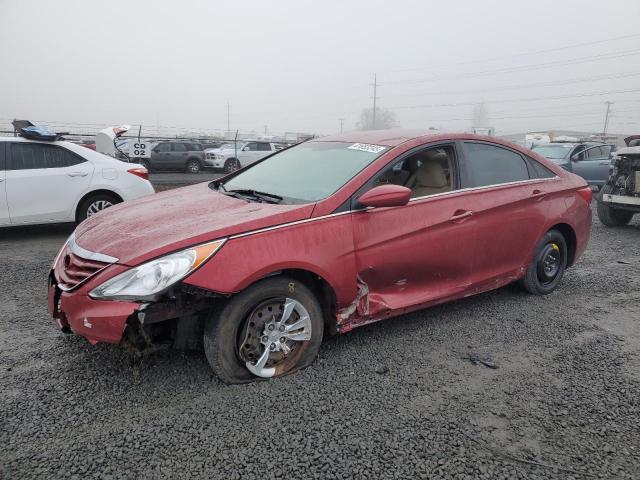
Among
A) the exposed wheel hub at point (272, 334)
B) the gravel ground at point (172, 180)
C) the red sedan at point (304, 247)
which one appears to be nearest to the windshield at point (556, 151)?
the gravel ground at point (172, 180)

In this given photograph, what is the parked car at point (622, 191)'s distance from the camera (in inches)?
319

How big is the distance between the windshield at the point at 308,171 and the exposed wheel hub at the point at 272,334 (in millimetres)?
738

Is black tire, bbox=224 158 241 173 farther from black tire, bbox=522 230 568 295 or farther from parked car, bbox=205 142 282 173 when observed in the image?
black tire, bbox=522 230 568 295

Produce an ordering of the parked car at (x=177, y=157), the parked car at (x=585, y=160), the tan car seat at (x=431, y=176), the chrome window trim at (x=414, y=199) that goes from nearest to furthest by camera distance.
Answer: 1. the chrome window trim at (x=414, y=199)
2. the tan car seat at (x=431, y=176)
3. the parked car at (x=585, y=160)
4. the parked car at (x=177, y=157)

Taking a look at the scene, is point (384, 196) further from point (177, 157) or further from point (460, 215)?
point (177, 157)

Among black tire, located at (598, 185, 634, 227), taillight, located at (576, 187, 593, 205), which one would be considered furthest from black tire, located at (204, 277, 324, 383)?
black tire, located at (598, 185, 634, 227)

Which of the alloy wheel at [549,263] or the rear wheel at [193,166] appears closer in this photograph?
the alloy wheel at [549,263]

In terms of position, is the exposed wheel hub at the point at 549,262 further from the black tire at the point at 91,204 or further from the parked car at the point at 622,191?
the black tire at the point at 91,204

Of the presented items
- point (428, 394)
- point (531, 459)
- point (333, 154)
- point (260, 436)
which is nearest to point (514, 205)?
point (333, 154)

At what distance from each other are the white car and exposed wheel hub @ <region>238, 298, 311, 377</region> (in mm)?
4996

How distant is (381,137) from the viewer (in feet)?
12.8

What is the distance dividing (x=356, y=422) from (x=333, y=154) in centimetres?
204

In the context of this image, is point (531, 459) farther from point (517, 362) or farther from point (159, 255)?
point (159, 255)

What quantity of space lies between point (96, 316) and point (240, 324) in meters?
0.76
